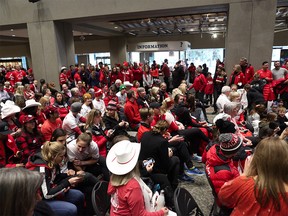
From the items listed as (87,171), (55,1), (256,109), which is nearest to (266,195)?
(87,171)

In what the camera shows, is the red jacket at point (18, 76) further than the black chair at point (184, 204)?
Yes

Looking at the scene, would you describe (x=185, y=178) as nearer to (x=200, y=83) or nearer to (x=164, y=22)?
(x=200, y=83)

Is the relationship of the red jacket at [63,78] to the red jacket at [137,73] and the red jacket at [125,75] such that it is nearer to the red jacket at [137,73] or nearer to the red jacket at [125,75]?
the red jacket at [125,75]

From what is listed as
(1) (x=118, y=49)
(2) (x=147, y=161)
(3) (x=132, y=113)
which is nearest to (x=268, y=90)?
(3) (x=132, y=113)

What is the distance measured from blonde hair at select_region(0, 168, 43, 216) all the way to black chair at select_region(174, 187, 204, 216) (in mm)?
1310

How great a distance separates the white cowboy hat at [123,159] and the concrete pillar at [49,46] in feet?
29.1

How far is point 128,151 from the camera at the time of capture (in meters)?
1.94

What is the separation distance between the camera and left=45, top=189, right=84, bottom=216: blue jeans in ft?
7.73

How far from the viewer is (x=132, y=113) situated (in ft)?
18.1

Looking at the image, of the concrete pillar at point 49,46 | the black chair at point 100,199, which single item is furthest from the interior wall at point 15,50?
the black chair at point 100,199

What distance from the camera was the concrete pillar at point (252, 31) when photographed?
7344 mm

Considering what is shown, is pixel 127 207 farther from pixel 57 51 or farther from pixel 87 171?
pixel 57 51

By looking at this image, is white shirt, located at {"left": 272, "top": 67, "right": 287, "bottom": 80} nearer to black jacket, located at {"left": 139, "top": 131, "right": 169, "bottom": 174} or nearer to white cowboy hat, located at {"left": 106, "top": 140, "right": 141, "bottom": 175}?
black jacket, located at {"left": 139, "top": 131, "right": 169, "bottom": 174}

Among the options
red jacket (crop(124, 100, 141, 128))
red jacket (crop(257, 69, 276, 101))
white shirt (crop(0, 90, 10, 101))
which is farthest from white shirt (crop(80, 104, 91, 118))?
red jacket (crop(257, 69, 276, 101))
